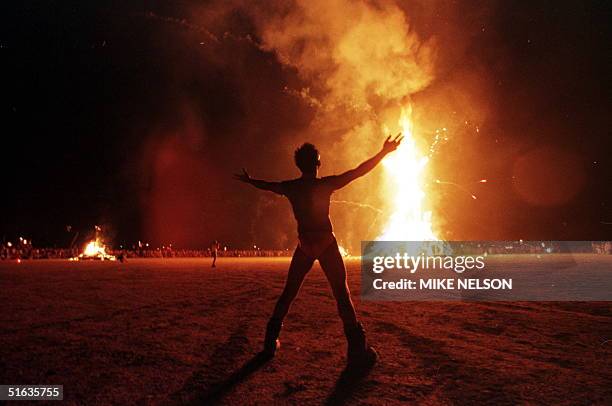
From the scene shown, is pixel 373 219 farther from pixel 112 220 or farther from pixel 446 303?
pixel 446 303

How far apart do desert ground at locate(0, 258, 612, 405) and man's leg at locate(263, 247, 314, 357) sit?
169 mm

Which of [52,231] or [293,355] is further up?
[52,231]

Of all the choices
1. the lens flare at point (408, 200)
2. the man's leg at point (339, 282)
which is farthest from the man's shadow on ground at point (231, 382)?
the lens flare at point (408, 200)

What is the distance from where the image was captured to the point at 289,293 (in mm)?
4375

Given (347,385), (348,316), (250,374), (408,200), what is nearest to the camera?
(347,385)

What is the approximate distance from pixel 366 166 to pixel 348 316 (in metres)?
1.36

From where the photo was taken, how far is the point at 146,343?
505 cm

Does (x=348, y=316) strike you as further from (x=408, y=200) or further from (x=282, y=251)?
(x=282, y=251)

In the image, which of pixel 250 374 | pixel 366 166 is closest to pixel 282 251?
pixel 366 166

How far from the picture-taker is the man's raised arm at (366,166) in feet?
13.7

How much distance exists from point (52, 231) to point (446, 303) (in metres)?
69.0

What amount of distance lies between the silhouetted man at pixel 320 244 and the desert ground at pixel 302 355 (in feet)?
0.84

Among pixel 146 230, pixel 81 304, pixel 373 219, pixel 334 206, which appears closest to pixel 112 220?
pixel 146 230

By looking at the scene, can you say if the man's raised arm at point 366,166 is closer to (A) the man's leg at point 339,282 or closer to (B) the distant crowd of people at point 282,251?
(A) the man's leg at point 339,282
